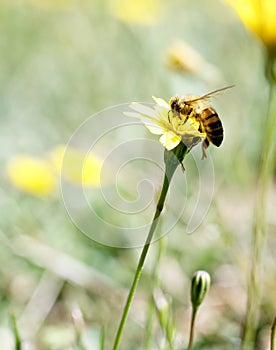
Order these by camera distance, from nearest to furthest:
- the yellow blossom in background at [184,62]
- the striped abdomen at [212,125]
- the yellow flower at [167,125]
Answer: the yellow flower at [167,125] → the striped abdomen at [212,125] → the yellow blossom in background at [184,62]

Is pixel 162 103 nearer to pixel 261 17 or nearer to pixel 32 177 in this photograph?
pixel 261 17

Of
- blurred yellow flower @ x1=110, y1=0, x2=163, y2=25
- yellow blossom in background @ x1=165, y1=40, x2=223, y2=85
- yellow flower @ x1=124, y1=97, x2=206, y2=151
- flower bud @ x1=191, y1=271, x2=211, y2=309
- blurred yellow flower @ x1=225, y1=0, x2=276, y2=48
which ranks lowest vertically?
flower bud @ x1=191, y1=271, x2=211, y2=309

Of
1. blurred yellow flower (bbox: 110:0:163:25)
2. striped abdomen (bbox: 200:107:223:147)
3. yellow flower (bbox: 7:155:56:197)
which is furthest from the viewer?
blurred yellow flower (bbox: 110:0:163:25)

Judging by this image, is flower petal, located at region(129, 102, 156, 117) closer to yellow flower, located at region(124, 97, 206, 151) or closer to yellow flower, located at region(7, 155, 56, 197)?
yellow flower, located at region(124, 97, 206, 151)

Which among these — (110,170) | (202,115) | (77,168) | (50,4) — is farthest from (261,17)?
(50,4)

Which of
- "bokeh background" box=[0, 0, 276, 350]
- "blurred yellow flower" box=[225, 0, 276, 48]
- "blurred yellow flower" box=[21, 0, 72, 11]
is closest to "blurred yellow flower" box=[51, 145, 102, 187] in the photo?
"bokeh background" box=[0, 0, 276, 350]

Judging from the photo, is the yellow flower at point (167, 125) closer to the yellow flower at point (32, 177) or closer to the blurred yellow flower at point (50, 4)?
the yellow flower at point (32, 177)

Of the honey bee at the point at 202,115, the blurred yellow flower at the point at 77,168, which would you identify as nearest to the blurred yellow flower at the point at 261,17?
the honey bee at the point at 202,115
